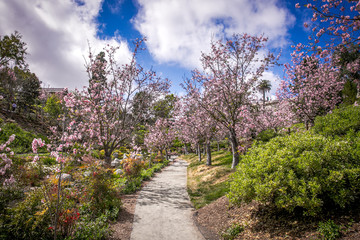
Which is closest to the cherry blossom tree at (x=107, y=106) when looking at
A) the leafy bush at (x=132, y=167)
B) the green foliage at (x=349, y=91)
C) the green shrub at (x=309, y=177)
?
the leafy bush at (x=132, y=167)

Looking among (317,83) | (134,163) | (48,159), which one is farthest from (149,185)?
(317,83)

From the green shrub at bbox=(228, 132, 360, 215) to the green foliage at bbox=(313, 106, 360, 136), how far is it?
0.85 metres

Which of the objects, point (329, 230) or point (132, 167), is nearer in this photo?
point (329, 230)

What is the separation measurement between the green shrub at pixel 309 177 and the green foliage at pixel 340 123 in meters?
0.85

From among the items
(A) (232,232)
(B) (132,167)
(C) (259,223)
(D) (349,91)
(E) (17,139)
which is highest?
(D) (349,91)

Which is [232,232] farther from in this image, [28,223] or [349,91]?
[349,91]

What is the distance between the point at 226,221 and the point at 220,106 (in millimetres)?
7408

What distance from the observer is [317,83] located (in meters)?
11.2

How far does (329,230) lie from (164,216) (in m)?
4.60

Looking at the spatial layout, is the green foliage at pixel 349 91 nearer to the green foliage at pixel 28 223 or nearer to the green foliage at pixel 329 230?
the green foliage at pixel 329 230

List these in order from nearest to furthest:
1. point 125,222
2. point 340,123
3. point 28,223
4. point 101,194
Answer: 1. point 28,223
2. point 340,123
3. point 125,222
4. point 101,194

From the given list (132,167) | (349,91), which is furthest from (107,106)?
(349,91)

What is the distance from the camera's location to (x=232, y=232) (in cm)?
429

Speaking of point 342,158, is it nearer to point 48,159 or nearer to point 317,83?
point 317,83
